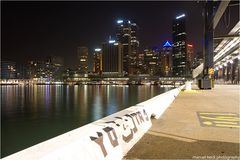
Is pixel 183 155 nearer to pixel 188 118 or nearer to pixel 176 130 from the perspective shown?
pixel 176 130

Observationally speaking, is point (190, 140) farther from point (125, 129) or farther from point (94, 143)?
point (94, 143)

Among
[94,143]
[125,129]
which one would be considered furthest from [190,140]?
[94,143]

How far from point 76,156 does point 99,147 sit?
0.79 metres

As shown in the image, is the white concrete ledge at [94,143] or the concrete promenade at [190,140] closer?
the white concrete ledge at [94,143]

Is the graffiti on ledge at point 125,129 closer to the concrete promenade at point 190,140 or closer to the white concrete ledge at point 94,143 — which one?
the white concrete ledge at point 94,143

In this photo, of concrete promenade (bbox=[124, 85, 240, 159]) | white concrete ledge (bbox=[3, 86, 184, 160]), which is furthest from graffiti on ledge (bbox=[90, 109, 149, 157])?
concrete promenade (bbox=[124, 85, 240, 159])

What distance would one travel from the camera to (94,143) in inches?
168

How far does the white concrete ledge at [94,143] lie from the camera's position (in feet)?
11.1

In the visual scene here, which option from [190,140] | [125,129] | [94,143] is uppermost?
[94,143]

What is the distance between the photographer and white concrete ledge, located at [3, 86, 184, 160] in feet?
11.1

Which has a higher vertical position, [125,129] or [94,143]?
[94,143]

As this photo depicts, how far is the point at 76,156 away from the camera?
362 centimetres

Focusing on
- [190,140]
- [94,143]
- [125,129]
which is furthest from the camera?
[190,140]

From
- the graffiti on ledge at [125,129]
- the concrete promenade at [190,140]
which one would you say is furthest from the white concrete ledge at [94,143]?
the concrete promenade at [190,140]
